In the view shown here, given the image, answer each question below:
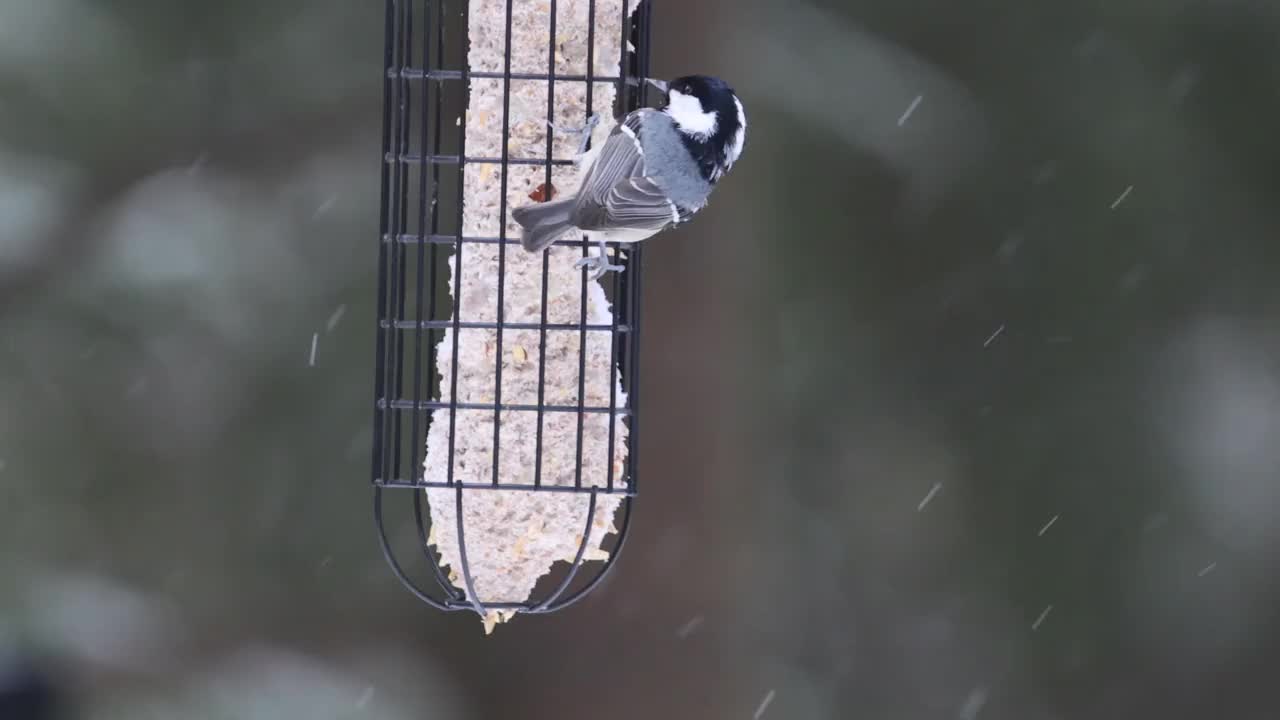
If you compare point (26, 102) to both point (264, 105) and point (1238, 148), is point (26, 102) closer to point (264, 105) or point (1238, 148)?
point (264, 105)

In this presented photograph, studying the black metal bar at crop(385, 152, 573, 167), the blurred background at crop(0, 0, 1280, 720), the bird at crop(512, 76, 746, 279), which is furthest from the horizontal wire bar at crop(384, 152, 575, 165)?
the blurred background at crop(0, 0, 1280, 720)

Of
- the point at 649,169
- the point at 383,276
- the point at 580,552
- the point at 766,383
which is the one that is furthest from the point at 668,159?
the point at 766,383

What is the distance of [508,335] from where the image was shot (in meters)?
3.62

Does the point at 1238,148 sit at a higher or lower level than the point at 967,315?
higher

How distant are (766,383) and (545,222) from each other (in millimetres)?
1973

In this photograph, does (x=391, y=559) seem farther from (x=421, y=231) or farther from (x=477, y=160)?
(x=477, y=160)

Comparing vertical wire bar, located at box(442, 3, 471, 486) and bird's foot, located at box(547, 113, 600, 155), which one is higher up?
bird's foot, located at box(547, 113, 600, 155)

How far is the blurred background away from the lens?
4.95 meters

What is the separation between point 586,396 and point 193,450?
6.62 ft

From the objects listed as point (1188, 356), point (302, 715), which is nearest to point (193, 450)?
point (302, 715)

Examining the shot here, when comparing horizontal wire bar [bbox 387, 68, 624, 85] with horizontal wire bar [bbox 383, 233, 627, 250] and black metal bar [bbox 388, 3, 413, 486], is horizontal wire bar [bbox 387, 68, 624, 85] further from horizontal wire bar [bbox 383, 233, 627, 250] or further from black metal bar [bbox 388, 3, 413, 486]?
horizontal wire bar [bbox 383, 233, 627, 250]

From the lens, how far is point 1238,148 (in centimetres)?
516

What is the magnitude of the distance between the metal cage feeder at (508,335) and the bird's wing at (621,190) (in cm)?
19

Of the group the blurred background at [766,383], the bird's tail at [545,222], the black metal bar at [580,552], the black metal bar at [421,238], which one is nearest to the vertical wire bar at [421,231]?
the black metal bar at [421,238]
